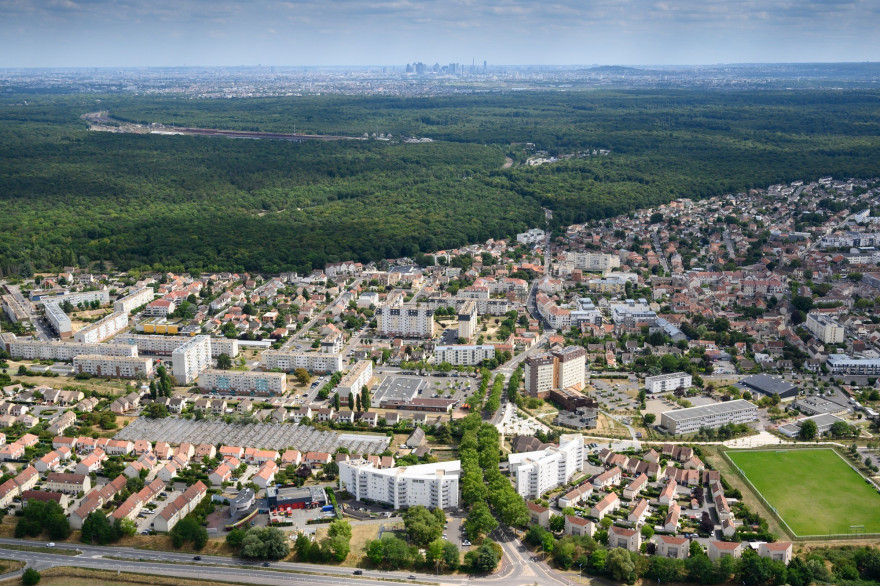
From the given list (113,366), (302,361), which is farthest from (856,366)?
(113,366)

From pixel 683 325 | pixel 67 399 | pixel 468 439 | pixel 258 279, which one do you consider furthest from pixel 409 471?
pixel 258 279

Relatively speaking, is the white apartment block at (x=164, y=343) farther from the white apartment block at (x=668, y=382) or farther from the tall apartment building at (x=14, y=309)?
the white apartment block at (x=668, y=382)

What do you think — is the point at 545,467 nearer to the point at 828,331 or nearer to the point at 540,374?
the point at 540,374

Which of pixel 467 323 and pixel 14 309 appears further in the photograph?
pixel 14 309

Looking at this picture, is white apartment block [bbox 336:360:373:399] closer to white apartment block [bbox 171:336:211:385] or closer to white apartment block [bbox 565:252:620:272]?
white apartment block [bbox 171:336:211:385]

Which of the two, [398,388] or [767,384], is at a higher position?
[767,384]

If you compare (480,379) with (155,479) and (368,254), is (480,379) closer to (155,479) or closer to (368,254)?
(155,479)

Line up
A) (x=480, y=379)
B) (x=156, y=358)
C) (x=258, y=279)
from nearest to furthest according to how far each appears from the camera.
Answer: (x=480, y=379) → (x=156, y=358) → (x=258, y=279)
